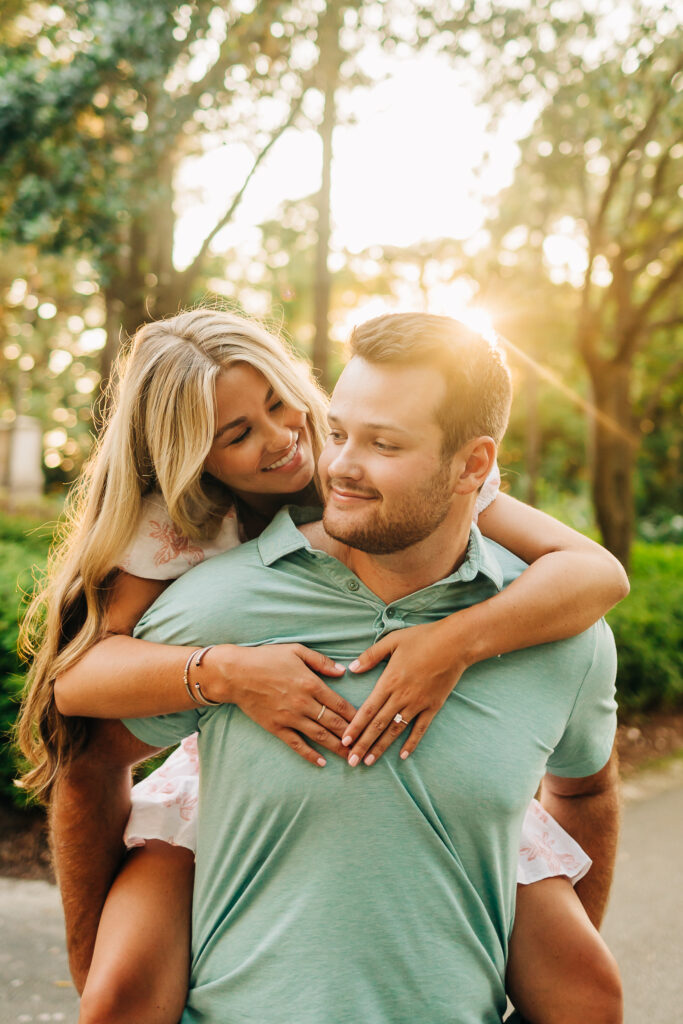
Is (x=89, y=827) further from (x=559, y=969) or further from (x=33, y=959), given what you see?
(x=33, y=959)

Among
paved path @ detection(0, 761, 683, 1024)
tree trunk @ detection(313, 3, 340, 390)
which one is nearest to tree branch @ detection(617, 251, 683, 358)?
tree trunk @ detection(313, 3, 340, 390)

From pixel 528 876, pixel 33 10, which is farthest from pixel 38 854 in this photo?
pixel 33 10

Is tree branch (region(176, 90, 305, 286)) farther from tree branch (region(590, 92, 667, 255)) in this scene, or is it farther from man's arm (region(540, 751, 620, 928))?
man's arm (region(540, 751, 620, 928))

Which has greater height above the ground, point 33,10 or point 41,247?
point 33,10

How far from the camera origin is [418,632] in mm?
1918

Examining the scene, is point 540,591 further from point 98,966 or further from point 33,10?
point 33,10

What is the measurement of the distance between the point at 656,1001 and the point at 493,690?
2427 millimetres

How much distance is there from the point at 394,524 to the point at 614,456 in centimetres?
774

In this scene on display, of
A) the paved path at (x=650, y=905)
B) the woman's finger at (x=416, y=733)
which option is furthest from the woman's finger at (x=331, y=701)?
the paved path at (x=650, y=905)

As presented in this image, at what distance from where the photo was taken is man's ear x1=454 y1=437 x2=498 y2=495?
2053mm

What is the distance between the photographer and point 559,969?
2027mm

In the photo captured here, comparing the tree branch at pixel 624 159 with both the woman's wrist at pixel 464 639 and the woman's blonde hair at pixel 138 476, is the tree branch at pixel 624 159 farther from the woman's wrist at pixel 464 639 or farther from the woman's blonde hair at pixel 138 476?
the woman's wrist at pixel 464 639

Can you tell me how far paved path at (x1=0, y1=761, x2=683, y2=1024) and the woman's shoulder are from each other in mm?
1850

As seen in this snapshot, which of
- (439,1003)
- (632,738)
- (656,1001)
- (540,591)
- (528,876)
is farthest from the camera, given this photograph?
(632,738)
